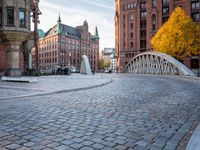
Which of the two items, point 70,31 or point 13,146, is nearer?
point 13,146

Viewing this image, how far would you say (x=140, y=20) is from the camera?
74.1 m

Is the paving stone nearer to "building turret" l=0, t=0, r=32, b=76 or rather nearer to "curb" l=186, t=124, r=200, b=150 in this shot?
"curb" l=186, t=124, r=200, b=150

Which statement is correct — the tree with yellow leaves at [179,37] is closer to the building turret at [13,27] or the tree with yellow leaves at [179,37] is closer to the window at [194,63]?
the window at [194,63]

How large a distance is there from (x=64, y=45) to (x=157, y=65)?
72.0 metres

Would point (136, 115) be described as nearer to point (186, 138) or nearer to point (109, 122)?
point (109, 122)

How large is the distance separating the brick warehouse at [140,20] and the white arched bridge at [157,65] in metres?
18.6

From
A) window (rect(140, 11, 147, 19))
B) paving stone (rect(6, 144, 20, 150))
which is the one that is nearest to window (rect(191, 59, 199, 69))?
window (rect(140, 11, 147, 19))

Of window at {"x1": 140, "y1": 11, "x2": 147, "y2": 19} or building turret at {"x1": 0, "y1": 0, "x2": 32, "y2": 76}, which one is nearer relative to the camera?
building turret at {"x1": 0, "y1": 0, "x2": 32, "y2": 76}

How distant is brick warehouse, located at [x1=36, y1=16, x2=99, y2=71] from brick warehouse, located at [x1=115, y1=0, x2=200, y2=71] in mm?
30497

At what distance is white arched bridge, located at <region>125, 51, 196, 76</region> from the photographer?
36.5m

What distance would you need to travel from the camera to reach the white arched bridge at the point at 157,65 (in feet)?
120

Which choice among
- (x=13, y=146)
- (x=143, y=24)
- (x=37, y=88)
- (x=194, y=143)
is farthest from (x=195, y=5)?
(x=13, y=146)

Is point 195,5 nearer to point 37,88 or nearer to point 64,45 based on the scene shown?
point 37,88

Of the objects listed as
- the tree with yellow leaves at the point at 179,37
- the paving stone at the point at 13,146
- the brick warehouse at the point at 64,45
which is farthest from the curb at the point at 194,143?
the brick warehouse at the point at 64,45
